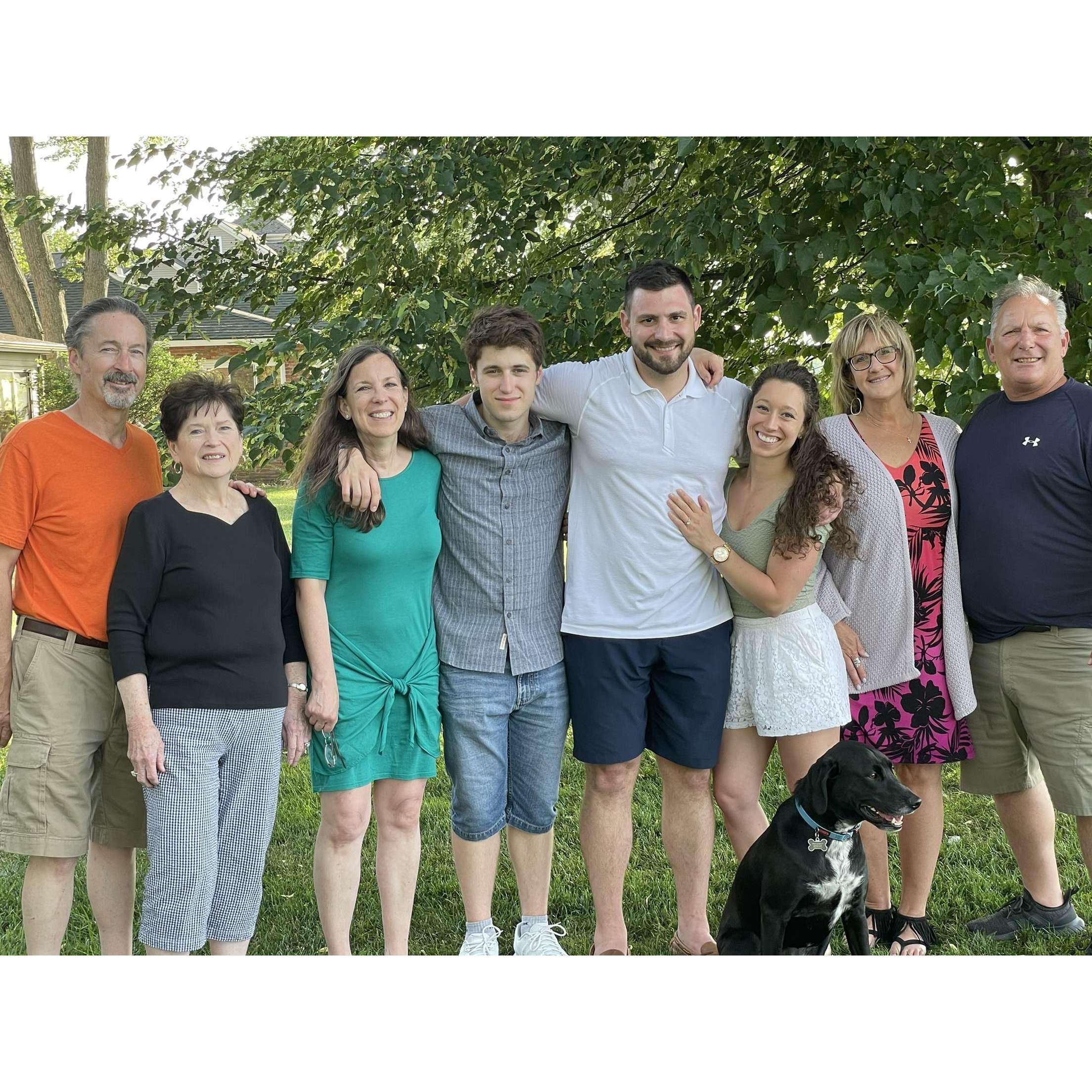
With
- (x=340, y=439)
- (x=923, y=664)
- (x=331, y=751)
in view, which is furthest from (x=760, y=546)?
(x=331, y=751)

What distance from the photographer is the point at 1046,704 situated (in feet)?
12.2

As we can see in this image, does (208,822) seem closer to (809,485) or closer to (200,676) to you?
(200,676)

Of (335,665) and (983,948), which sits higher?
(335,665)

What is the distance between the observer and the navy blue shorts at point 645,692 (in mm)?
3527

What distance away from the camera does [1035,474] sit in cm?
361

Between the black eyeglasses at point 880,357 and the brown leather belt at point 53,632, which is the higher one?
the black eyeglasses at point 880,357

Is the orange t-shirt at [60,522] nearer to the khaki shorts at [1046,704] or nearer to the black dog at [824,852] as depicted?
the black dog at [824,852]

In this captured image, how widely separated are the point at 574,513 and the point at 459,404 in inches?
20.1

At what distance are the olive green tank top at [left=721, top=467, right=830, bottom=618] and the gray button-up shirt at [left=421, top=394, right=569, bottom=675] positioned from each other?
63cm

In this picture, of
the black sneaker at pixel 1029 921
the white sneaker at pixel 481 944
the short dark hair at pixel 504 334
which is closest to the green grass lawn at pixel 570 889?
the black sneaker at pixel 1029 921

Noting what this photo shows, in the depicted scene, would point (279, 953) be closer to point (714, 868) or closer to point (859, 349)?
point (714, 868)

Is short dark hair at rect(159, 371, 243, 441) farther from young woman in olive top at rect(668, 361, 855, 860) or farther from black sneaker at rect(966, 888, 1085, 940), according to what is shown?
black sneaker at rect(966, 888, 1085, 940)

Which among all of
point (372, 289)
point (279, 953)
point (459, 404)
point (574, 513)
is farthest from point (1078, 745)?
point (372, 289)

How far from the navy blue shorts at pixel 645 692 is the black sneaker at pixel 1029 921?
56.6 inches
